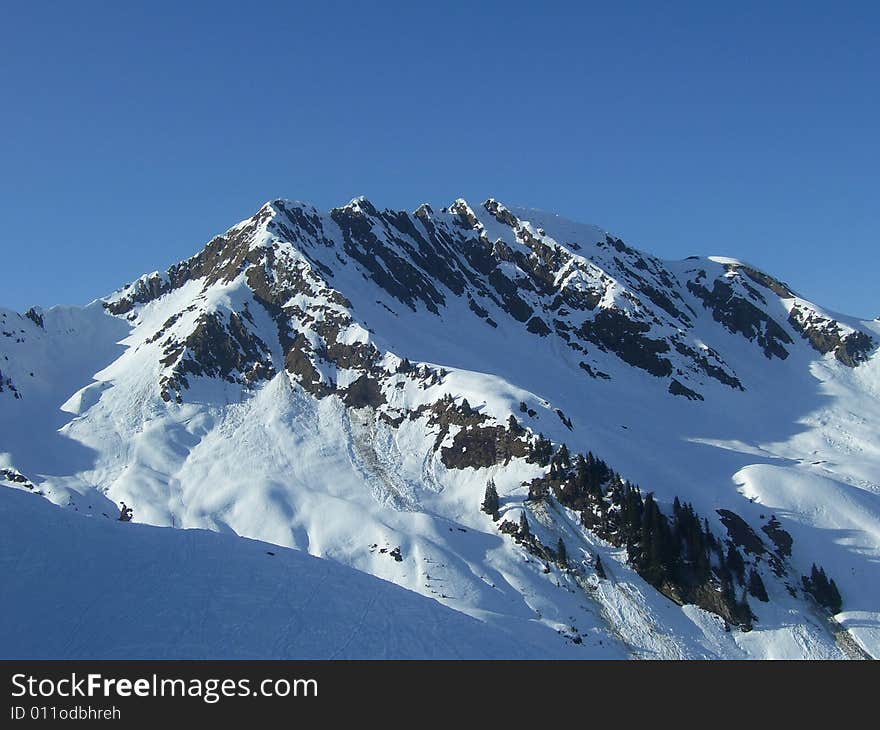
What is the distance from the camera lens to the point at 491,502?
94.9 metres

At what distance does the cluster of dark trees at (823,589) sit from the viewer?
280ft

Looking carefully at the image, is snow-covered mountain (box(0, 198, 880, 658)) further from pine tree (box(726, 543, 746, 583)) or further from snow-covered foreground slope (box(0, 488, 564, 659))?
snow-covered foreground slope (box(0, 488, 564, 659))

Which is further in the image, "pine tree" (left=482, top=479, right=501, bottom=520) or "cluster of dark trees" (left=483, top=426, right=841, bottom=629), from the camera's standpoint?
"pine tree" (left=482, top=479, right=501, bottom=520)

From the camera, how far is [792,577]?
3506 inches

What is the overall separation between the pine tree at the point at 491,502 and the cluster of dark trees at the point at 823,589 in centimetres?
3803

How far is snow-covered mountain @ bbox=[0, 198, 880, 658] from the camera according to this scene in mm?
83062

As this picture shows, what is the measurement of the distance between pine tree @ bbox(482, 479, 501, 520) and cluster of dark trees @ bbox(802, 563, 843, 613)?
1497 inches

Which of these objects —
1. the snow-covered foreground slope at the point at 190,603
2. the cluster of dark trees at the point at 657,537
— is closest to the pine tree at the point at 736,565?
the cluster of dark trees at the point at 657,537

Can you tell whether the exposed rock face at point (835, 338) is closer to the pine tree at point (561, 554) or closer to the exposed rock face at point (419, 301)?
the exposed rock face at point (419, 301)

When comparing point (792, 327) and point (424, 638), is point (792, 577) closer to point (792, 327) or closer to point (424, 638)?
point (424, 638)

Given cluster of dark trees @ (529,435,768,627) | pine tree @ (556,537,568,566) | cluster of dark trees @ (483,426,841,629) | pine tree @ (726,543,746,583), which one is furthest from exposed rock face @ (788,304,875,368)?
pine tree @ (556,537,568,566)
